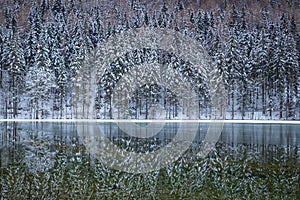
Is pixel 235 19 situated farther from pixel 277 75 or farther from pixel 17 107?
pixel 17 107

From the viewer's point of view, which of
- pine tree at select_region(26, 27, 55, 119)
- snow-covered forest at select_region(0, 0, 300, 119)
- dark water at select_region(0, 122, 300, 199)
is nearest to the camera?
dark water at select_region(0, 122, 300, 199)

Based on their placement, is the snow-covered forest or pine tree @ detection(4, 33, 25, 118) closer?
the snow-covered forest

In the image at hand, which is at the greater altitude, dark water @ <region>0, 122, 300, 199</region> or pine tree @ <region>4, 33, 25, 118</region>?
pine tree @ <region>4, 33, 25, 118</region>

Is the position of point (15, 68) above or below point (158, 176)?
above

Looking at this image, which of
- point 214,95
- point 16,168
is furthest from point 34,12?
point 16,168

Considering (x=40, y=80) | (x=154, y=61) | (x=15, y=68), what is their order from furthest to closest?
(x=154, y=61) → (x=40, y=80) → (x=15, y=68)

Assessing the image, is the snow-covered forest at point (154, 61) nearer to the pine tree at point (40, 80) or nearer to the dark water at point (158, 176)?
the pine tree at point (40, 80)

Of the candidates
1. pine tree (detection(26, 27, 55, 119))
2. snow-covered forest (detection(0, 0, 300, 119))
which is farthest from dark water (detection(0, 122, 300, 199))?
pine tree (detection(26, 27, 55, 119))

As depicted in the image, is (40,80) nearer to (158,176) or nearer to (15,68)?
(15,68)

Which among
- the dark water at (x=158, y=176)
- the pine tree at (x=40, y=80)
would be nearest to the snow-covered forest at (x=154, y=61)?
the pine tree at (x=40, y=80)

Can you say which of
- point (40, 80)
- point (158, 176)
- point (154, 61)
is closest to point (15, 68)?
point (40, 80)

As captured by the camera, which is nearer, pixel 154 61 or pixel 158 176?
pixel 158 176

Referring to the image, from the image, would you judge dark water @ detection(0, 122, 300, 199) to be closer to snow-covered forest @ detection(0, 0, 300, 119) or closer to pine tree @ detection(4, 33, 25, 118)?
snow-covered forest @ detection(0, 0, 300, 119)

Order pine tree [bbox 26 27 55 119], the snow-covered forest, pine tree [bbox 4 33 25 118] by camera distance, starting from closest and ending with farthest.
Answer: the snow-covered forest < pine tree [bbox 4 33 25 118] < pine tree [bbox 26 27 55 119]
